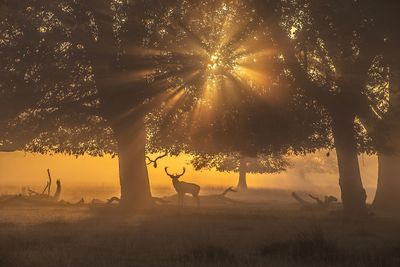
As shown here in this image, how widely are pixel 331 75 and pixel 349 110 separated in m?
1.64

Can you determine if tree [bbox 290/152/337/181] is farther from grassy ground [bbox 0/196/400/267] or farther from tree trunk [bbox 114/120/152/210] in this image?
grassy ground [bbox 0/196/400/267]

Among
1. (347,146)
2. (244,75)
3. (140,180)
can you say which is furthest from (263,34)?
(140,180)

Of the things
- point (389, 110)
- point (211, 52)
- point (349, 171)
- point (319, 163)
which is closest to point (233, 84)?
point (211, 52)

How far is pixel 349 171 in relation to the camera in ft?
88.6

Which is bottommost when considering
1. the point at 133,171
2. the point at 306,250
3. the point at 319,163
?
the point at 306,250

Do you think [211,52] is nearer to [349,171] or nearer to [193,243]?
[349,171]

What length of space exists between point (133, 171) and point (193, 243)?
51.2 ft

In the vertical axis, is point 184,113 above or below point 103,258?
above

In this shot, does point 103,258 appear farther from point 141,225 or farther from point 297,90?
point 297,90

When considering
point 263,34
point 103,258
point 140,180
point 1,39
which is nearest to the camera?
point 103,258

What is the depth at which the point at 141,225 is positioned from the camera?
20781mm

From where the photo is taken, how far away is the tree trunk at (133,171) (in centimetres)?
2973

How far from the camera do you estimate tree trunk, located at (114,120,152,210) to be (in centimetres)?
2973

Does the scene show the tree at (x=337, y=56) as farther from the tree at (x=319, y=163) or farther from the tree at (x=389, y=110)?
the tree at (x=319, y=163)
